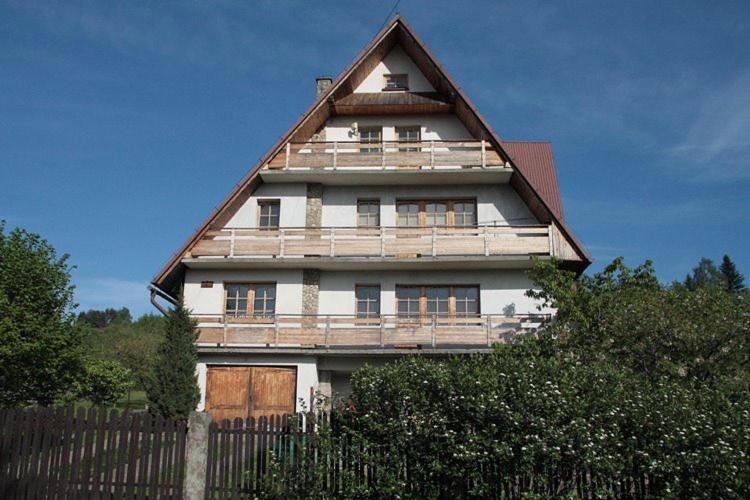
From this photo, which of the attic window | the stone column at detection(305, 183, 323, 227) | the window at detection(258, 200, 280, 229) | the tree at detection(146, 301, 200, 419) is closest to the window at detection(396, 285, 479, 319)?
the stone column at detection(305, 183, 323, 227)

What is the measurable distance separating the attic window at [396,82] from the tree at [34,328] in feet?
49.2

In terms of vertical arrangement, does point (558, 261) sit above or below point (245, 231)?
below

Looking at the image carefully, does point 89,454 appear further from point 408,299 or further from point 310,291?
point 408,299

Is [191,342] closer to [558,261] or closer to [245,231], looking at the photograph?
[245,231]

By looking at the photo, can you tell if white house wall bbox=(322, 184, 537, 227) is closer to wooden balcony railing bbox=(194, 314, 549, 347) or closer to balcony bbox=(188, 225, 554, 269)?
balcony bbox=(188, 225, 554, 269)

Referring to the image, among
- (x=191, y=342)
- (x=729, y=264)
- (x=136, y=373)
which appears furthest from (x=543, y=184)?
(x=729, y=264)

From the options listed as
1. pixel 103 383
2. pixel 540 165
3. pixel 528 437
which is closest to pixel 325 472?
pixel 528 437

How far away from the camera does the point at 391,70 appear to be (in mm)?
Answer: 22016

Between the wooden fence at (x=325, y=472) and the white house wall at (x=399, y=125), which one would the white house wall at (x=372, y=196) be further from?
the wooden fence at (x=325, y=472)

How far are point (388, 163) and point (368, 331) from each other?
5.62 meters

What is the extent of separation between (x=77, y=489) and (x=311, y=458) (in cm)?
426

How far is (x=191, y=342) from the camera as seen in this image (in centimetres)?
1830

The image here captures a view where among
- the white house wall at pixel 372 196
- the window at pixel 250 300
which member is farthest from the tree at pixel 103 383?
the white house wall at pixel 372 196

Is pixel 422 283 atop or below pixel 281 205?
below
